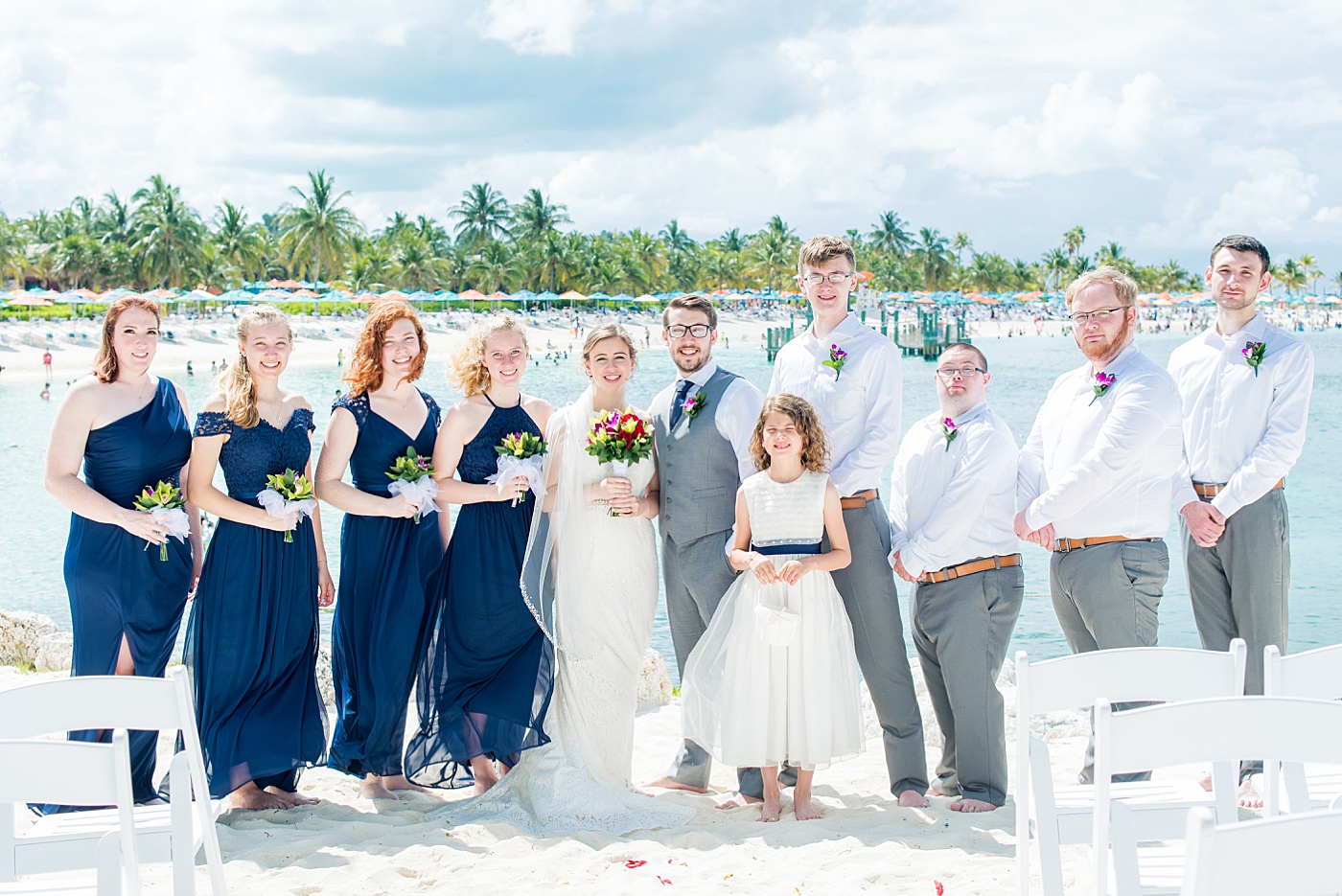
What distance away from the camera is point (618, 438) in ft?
16.6

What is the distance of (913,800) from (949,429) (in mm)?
1796

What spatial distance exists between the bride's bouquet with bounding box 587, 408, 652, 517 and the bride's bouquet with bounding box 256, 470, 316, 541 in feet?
4.53

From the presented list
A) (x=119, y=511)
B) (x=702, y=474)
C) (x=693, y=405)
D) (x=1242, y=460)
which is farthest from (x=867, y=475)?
(x=119, y=511)

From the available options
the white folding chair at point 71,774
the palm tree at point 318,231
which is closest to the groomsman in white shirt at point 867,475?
the white folding chair at point 71,774

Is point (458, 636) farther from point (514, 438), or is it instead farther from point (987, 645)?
point (987, 645)

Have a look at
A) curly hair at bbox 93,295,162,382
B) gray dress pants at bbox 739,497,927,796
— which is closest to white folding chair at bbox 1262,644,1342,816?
gray dress pants at bbox 739,497,927,796

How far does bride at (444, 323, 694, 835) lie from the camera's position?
531cm

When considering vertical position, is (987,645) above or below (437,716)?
above

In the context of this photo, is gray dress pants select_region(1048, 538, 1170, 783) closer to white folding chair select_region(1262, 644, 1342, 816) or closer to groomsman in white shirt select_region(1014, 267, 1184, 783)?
groomsman in white shirt select_region(1014, 267, 1184, 783)

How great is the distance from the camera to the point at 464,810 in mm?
5172

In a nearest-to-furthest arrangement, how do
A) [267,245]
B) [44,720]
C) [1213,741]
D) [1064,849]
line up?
Answer: [1213,741], [44,720], [1064,849], [267,245]

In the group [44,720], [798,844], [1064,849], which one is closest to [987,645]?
[1064,849]

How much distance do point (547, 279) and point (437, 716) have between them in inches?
3386

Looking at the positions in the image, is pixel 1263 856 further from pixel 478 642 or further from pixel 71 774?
pixel 478 642
